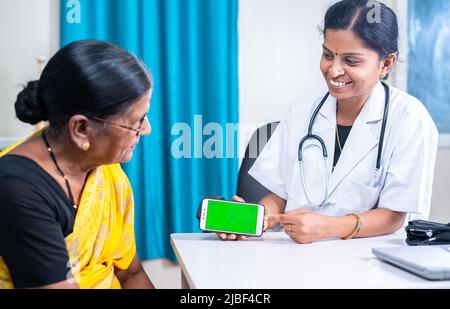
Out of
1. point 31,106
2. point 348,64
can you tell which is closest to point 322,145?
point 348,64

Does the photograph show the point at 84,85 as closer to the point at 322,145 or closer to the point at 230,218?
the point at 230,218

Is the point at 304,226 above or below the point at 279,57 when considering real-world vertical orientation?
below

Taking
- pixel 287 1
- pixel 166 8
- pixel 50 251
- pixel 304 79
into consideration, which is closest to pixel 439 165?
pixel 304 79

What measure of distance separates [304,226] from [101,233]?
40 cm

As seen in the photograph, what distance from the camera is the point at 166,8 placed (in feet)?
6.77

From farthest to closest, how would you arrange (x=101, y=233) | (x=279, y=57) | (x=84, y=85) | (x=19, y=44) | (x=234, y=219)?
(x=279, y=57)
(x=19, y=44)
(x=234, y=219)
(x=101, y=233)
(x=84, y=85)

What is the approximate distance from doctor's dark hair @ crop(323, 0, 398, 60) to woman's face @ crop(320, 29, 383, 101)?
0.01m

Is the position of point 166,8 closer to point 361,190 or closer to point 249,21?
point 249,21

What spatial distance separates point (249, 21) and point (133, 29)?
0.51m

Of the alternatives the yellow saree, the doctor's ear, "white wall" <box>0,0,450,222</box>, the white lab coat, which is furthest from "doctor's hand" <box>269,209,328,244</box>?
"white wall" <box>0,0,450,222</box>

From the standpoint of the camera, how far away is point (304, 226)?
3.54 feet

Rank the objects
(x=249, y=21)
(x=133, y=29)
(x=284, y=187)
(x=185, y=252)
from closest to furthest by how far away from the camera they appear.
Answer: (x=185, y=252)
(x=284, y=187)
(x=133, y=29)
(x=249, y=21)

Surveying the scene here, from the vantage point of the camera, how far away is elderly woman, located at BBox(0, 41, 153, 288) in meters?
0.80
